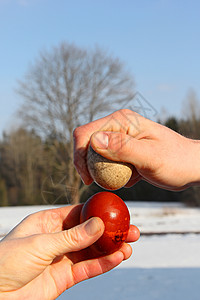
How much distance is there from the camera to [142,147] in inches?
93.2

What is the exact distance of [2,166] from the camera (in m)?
31.0

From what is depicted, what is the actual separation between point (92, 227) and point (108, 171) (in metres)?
A: 0.41

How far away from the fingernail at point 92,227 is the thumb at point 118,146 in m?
0.46

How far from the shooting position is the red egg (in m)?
2.26

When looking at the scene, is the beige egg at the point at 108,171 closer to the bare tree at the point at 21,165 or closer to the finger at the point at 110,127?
the finger at the point at 110,127

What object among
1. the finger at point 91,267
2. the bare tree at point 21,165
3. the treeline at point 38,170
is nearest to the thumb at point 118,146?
the finger at point 91,267

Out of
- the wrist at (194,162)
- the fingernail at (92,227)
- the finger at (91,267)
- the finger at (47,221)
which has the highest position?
the wrist at (194,162)

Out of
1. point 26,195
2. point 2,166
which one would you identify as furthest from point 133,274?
point 2,166

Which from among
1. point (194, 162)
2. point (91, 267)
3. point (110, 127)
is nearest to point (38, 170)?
point (91, 267)

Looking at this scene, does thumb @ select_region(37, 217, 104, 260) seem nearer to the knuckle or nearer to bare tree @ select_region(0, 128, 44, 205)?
the knuckle

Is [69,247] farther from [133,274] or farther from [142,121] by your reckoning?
[133,274]

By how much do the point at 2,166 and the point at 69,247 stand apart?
99.4ft

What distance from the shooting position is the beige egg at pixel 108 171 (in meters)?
2.28

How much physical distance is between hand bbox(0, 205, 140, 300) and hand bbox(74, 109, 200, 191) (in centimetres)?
50
